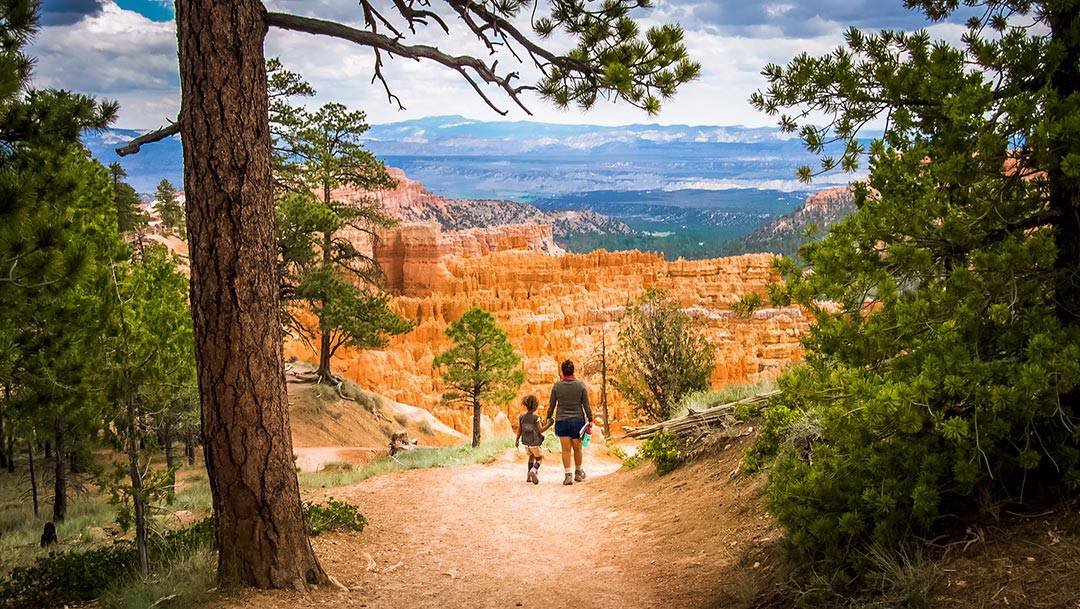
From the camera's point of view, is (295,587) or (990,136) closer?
(990,136)

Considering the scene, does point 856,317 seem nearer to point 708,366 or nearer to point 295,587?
point 295,587

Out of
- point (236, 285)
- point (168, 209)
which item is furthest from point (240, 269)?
point (168, 209)

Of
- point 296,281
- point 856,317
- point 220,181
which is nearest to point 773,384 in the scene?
point 856,317

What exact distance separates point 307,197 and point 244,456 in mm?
20603

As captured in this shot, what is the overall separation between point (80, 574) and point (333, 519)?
2269 millimetres

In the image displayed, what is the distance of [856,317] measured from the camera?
4402mm

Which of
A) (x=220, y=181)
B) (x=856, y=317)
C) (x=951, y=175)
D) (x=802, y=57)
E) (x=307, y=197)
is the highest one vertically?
(x=307, y=197)

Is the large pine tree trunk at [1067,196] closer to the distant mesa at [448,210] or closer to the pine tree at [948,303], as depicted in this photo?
the pine tree at [948,303]

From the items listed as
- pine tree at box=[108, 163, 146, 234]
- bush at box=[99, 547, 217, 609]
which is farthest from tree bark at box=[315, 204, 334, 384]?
bush at box=[99, 547, 217, 609]

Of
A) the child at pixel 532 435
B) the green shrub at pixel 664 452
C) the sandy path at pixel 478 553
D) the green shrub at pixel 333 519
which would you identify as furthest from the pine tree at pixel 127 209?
the green shrub at pixel 664 452

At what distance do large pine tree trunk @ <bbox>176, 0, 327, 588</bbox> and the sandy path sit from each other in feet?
1.69

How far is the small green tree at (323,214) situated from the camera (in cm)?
2320

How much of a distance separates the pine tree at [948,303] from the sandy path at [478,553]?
77.6 inches

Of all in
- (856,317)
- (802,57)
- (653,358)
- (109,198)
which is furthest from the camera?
(653,358)
